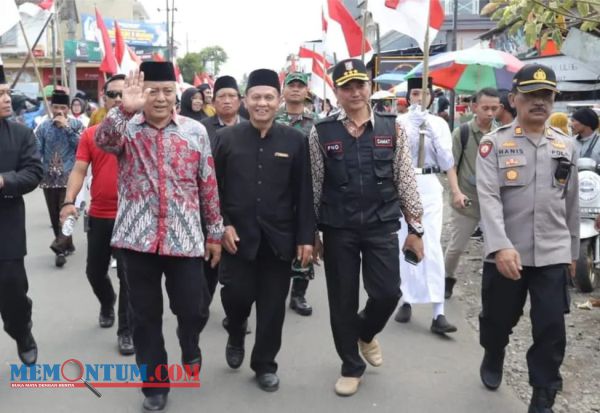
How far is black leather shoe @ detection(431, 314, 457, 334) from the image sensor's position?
542 cm

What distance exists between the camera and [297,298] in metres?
6.16

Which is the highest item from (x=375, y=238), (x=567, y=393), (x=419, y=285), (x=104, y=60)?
(x=104, y=60)

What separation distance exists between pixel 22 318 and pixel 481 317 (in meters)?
2.92

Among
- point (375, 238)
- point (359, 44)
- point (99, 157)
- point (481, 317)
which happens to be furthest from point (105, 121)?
point (359, 44)

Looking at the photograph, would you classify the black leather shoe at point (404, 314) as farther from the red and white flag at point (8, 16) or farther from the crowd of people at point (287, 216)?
the red and white flag at point (8, 16)

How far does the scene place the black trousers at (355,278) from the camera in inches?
166

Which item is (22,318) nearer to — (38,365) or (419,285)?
(38,365)

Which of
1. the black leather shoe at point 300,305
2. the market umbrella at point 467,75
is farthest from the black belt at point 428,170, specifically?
the market umbrella at point 467,75

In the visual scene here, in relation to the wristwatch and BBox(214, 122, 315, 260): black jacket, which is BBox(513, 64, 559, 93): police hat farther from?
BBox(214, 122, 315, 260): black jacket

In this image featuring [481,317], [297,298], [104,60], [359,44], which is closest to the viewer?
[481,317]

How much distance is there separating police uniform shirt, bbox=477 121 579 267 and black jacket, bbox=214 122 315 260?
1.08 metres

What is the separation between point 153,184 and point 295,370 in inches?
66.5

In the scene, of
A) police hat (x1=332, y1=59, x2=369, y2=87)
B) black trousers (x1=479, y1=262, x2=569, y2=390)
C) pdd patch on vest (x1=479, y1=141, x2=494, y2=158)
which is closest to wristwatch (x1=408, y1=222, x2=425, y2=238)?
black trousers (x1=479, y1=262, x2=569, y2=390)

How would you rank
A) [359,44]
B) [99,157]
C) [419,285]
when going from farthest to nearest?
[359,44]
[419,285]
[99,157]
